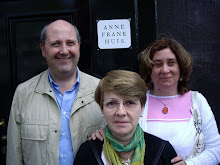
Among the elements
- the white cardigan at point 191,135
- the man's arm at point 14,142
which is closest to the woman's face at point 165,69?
the white cardigan at point 191,135

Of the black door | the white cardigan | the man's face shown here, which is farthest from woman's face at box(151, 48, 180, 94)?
the black door

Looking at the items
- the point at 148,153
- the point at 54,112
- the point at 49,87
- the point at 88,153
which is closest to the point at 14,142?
the point at 54,112

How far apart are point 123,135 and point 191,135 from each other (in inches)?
23.0

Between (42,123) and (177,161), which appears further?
(42,123)

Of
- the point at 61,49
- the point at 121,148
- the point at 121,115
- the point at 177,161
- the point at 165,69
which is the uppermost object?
the point at 61,49

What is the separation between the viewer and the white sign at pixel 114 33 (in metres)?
2.45

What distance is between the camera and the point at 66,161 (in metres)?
1.79

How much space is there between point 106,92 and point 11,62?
162 cm

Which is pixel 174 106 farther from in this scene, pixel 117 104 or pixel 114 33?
pixel 114 33

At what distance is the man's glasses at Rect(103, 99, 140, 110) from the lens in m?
1.51

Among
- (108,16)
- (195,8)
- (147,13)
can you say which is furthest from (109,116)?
(195,8)

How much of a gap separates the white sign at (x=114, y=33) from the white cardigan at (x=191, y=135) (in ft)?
3.22

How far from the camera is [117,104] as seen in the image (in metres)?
1.51

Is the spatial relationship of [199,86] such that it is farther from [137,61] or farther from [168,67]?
[168,67]
